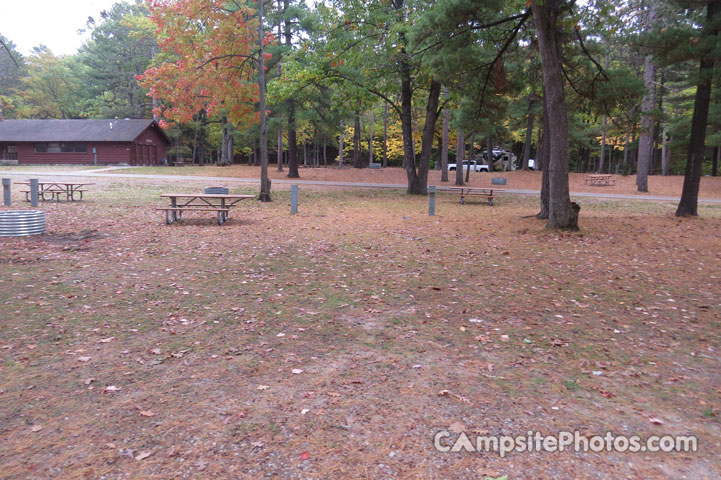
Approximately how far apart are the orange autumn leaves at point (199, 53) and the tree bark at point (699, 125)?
13076mm

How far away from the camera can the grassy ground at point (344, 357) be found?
2803 mm

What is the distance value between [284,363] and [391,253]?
16.3 feet

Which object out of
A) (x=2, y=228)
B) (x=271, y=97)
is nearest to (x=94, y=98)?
(x=271, y=97)

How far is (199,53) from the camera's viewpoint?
15.4m

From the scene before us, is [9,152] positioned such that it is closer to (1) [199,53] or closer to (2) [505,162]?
(1) [199,53]

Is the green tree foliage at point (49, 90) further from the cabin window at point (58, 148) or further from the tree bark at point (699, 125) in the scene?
the tree bark at point (699, 125)

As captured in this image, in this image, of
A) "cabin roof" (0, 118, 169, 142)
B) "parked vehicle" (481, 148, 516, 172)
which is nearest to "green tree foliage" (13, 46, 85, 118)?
"cabin roof" (0, 118, 169, 142)

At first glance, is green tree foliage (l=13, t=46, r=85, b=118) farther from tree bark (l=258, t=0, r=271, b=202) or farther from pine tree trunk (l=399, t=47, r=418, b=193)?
pine tree trunk (l=399, t=47, r=418, b=193)

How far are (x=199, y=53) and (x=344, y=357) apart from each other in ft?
46.8

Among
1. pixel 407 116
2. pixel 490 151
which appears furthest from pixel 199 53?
pixel 490 151

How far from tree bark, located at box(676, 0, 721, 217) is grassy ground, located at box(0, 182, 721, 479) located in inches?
221

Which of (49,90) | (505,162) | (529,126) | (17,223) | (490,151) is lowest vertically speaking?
(17,223)

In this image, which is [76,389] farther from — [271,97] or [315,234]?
[271,97]

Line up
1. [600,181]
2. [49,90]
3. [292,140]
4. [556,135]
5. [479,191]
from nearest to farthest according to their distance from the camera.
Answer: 1. [556,135]
2. [479,191]
3. [600,181]
4. [292,140]
5. [49,90]
